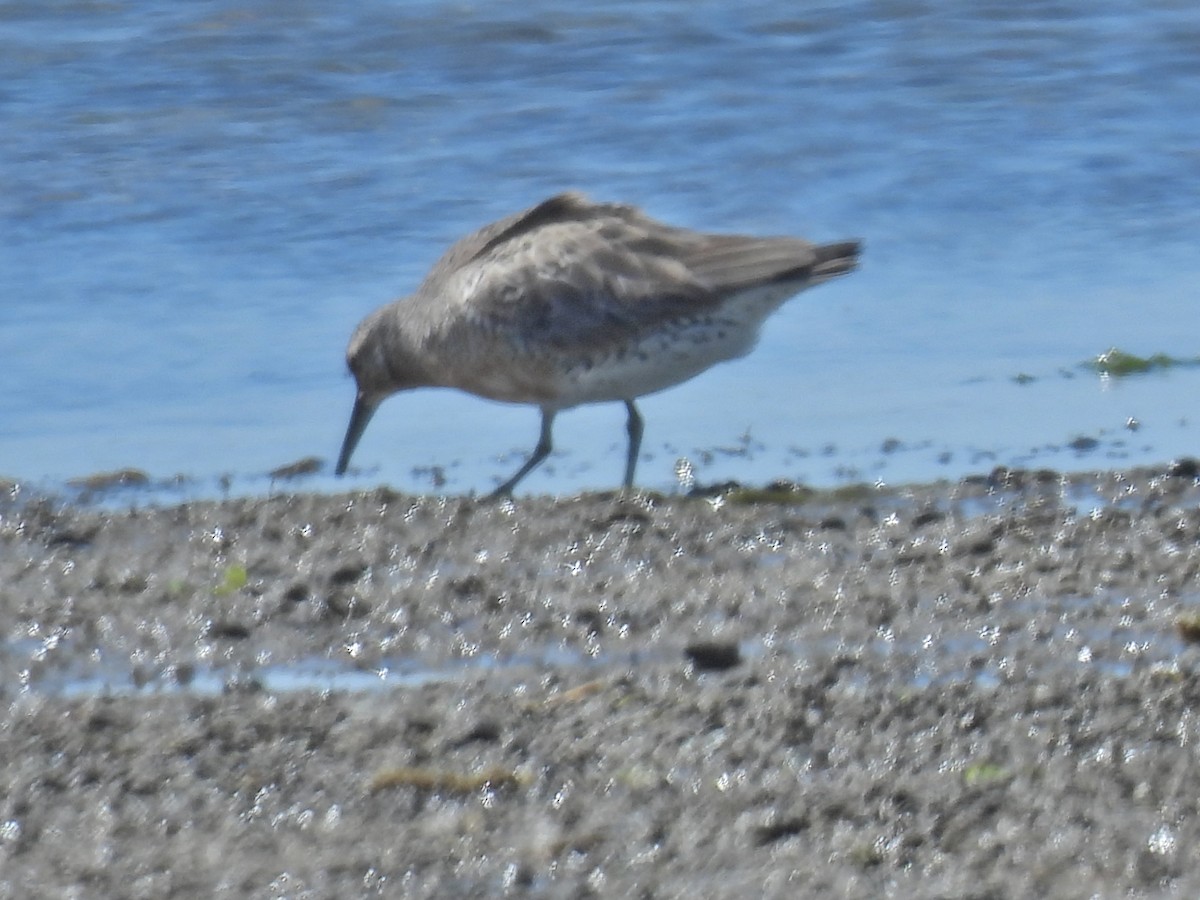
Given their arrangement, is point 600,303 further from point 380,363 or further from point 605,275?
point 380,363

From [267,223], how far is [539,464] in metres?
3.45

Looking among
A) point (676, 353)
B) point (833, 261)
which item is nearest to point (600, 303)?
point (676, 353)

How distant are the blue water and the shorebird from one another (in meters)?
0.31

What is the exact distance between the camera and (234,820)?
13.5ft

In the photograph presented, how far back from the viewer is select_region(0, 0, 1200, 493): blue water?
7799 millimetres

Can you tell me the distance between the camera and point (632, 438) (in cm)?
739

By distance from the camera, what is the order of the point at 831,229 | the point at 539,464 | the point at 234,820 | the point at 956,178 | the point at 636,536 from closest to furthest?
the point at 234,820 → the point at 636,536 → the point at 539,464 → the point at 831,229 → the point at 956,178

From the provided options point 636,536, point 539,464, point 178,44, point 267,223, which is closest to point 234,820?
point 636,536

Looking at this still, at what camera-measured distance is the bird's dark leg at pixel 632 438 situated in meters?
7.13

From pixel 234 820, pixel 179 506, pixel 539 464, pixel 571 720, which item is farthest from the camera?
pixel 539 464

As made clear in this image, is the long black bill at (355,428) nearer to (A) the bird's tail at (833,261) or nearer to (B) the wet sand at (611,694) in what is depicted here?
(B) the wet sand at (611,694)

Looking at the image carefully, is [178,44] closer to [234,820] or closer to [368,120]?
[368,120]

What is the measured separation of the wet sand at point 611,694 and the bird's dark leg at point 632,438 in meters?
0.62

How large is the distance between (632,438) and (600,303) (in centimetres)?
47
